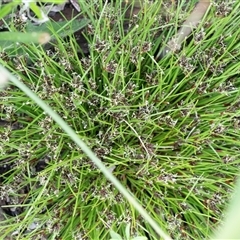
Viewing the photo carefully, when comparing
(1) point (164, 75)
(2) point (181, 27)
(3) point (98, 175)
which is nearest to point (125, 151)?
(3) point (98, 175)

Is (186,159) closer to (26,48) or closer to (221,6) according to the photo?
(221,6)

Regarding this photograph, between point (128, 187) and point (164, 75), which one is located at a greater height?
point (164, 75)

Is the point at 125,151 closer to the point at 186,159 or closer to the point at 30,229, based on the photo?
the point at 186,159

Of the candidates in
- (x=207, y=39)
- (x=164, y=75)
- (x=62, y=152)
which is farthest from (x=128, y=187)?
(x=207, y=39)

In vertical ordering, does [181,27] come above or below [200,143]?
above

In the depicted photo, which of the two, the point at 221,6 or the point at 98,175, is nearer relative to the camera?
the point at 221,6

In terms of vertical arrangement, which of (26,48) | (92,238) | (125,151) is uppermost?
(26,48)
